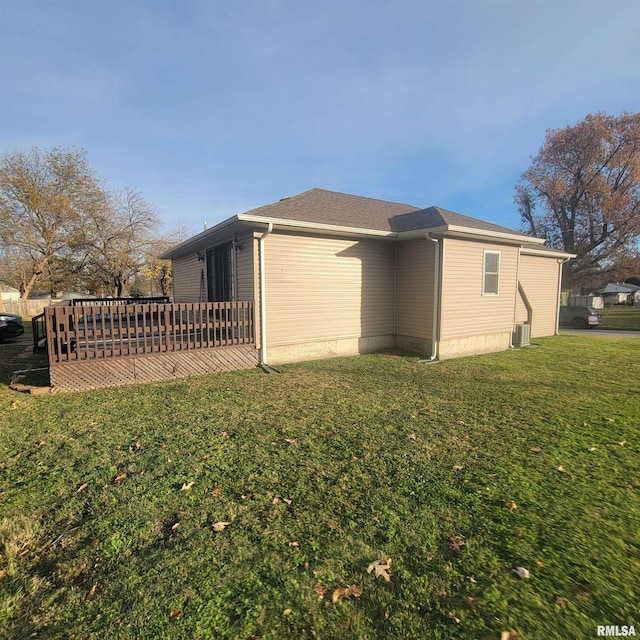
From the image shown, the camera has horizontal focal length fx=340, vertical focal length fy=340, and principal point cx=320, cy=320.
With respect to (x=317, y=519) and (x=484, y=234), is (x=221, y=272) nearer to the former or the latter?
(x=484, y=234)

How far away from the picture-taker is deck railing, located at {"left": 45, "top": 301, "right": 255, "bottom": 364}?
574 centimetres

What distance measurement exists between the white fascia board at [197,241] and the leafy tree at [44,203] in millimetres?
14663

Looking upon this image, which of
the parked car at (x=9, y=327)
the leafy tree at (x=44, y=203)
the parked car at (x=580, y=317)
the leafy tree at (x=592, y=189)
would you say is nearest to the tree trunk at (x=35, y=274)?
the leafy tree at (x=44, y=203)

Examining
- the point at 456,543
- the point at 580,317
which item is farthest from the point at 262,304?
the point at 580,317

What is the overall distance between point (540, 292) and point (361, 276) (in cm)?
849

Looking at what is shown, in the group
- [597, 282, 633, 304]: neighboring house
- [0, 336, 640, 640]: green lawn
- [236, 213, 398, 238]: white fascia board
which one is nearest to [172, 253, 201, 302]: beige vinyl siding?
[236, 213, 398, 238]: white fascia board

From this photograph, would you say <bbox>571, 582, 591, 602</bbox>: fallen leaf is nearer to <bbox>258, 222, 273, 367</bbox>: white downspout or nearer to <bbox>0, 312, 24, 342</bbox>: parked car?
<bbox>258, 222, 273, 367</bbox>: white downspout

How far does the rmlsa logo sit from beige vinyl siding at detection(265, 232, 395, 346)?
6.76 meters

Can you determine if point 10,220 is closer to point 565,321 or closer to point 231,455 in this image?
point 231,455

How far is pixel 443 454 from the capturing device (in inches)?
139

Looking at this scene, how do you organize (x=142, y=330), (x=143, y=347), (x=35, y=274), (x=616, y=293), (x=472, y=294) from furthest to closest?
1. (x=616, y=293)
2. (x=35, y=274)
3. (x=472, y=294)
4. (x=142, y=330)
5. (x=143, y=347)

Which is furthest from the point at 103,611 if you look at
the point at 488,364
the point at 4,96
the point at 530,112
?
the point at 4,96

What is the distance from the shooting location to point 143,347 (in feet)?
21.3

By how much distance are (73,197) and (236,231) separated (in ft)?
70.6
